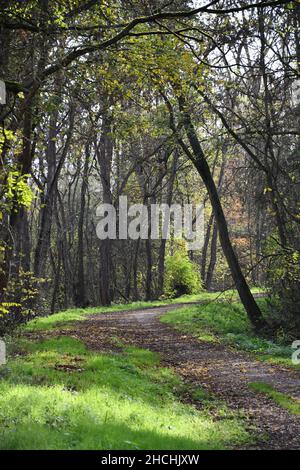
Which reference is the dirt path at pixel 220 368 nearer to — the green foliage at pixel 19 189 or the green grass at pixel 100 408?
the green grass at pixel 100 408

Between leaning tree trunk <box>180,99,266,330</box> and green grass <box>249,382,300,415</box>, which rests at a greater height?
leaning tree trunk <box>180,99,266,330</box>

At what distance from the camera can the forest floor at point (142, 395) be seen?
595 centimetres

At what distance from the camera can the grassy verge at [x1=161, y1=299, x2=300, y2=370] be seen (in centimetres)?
1352

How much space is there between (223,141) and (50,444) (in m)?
12.8

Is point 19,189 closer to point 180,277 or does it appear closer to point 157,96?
point 157,96

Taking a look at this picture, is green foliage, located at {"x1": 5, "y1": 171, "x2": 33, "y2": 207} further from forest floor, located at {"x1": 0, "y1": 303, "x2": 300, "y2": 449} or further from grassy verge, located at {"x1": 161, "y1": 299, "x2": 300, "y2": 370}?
grassy verge, located at {"x1": 161, "y1": 299, "x2": 300, "y2": 370}

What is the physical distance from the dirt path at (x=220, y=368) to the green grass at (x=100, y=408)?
0.39 metres

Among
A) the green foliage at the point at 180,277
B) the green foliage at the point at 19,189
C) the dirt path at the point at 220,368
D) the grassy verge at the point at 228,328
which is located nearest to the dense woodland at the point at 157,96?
the green foliage at the point at 19,189

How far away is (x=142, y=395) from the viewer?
27.6ft

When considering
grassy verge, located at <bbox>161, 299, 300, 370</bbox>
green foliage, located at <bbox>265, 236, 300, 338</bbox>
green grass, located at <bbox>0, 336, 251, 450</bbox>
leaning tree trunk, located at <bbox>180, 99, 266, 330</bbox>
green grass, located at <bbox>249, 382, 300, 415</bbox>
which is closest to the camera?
green grass, located at <bbox>0, 336, 251, 450</bbox>

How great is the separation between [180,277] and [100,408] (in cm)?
2428

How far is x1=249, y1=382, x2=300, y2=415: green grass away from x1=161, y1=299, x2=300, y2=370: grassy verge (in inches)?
91.3

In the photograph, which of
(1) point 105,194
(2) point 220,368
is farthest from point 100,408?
(1) point 105,194

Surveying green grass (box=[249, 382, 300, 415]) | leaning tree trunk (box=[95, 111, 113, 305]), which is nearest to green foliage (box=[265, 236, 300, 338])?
green grass (box=[249, 382, 300, 415])
